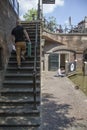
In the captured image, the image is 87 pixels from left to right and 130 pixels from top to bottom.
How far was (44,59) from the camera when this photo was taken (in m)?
31.5

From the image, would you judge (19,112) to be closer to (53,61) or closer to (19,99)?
(19,99)

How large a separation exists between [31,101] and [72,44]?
75.1 ft

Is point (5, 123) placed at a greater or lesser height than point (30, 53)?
lesser

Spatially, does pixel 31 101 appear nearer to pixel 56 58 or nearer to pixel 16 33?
pixel 16 33

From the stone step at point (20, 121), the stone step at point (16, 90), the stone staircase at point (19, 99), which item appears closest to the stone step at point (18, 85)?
the stone staircase at point (19, 99)

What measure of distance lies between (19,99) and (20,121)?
58.4 inches

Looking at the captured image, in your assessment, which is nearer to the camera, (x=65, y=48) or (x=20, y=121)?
(x=20, y=121)

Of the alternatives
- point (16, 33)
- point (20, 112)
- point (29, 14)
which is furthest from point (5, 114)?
point (29, 14)

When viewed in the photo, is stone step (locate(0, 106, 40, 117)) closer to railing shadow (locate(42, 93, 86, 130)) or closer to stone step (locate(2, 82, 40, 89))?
railing shadow (locate(42, 93, 86, 130))

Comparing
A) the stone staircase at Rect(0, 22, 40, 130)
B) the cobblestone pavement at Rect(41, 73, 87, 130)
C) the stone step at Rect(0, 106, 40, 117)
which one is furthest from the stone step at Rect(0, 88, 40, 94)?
the stone step at Rect(0, 106, 40, 117)

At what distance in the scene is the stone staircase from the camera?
27.8 feet

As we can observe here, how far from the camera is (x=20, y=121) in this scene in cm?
865

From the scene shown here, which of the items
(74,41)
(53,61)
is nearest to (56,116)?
(53,61)

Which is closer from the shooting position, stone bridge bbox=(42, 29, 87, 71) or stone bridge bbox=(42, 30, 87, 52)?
stone bridge bbox=(42, 29, 87, 71)
